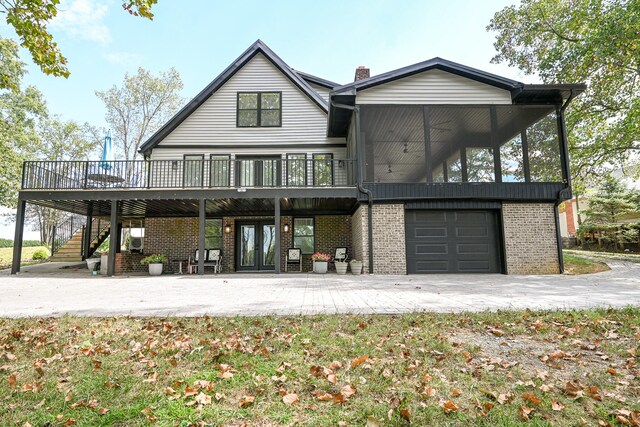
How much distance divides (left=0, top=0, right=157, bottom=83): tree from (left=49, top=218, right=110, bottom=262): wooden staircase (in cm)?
1267

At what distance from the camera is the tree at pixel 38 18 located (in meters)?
5.52

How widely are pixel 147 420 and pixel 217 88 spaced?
14.7 m

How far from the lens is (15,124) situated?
24.0 meters

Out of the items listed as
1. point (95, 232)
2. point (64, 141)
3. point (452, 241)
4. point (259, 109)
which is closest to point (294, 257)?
point (452, 241)

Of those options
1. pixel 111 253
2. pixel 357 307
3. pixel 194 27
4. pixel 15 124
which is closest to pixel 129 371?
pixel 357 307

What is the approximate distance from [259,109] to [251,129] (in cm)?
96

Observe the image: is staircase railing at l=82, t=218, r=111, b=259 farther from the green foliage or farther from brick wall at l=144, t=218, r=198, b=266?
the green foliage

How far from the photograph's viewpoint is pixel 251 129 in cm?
1470

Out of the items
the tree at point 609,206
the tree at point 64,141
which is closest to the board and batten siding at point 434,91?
the tree at point 609,206

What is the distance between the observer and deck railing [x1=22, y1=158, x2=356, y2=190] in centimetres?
1217

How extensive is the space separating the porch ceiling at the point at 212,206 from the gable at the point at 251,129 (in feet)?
9.03

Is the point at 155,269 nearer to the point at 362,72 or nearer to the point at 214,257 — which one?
the point at 214,257

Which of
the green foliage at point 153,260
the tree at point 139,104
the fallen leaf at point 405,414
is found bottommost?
the fallen leaf at point 405,414

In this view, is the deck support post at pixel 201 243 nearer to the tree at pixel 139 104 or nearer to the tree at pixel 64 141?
the tree at pixel 139 104
